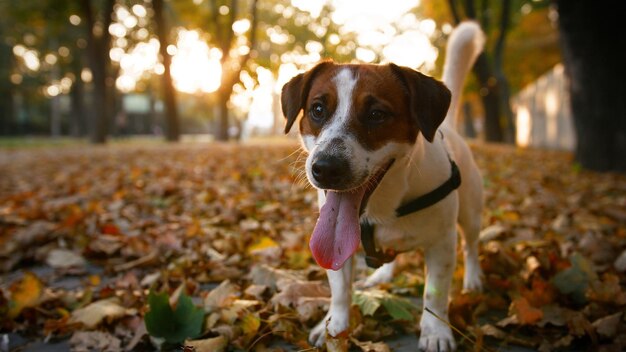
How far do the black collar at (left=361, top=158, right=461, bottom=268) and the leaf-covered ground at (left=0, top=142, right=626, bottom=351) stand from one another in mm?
291

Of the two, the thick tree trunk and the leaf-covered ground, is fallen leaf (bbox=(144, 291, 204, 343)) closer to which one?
the leaf-covered ground

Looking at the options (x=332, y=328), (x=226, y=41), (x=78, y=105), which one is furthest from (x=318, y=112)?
(x=78, y=105)

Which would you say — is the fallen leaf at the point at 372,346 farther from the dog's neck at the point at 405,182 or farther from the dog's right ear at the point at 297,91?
the dog's right ear at the point at 297,91

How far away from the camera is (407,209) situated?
8.34 feet

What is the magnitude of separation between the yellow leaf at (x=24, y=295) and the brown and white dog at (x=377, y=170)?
157 cm

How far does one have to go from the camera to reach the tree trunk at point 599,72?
8531 millimetres

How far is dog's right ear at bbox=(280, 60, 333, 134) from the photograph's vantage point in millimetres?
2824

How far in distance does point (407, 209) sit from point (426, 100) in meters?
0.54

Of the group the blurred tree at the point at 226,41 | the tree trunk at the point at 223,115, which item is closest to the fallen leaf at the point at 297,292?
the blurred tree at the point at 226,41

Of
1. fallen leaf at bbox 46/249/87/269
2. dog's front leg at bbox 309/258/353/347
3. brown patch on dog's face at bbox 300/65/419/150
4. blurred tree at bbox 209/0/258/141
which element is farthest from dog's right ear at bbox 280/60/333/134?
blurred tree at bbox 209/0/258/141

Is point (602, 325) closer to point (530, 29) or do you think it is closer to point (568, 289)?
point (568, 289)

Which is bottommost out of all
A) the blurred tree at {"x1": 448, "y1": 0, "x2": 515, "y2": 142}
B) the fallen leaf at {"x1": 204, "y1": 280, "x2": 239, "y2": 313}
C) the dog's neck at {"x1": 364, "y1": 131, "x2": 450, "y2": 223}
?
the fallen leaf at {"x1": 204, "y1": 280, "x2": 239, "y2": 313}

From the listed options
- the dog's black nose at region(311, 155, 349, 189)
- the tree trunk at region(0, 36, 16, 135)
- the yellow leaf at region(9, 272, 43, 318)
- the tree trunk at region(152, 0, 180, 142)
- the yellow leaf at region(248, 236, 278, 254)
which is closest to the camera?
the dog's black nose at region(311, 155, 349, 189)

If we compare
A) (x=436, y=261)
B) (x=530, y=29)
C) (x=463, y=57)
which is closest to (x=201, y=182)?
(x=463, y=57)
